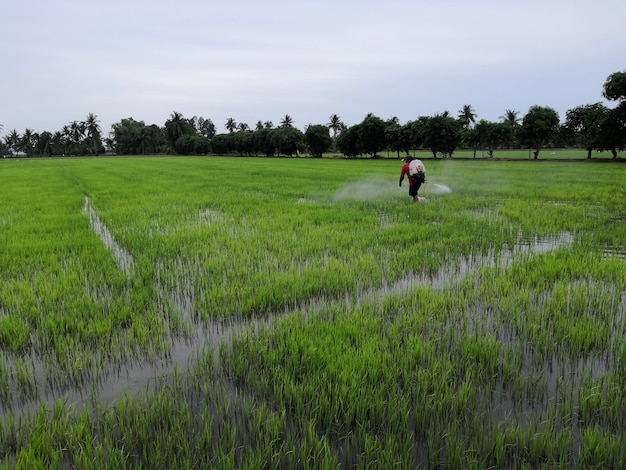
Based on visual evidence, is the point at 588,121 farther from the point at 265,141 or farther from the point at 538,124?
the point at 265,141

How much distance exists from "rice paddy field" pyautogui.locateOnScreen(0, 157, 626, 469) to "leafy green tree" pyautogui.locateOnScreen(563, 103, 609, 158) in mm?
41548

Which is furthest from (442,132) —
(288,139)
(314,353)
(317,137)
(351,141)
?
(314,353)

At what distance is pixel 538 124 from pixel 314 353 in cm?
5117

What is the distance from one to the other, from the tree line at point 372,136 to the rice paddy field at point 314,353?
42.1 meters

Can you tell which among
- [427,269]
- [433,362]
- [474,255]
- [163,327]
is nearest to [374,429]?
[433,362]

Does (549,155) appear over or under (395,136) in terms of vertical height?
under

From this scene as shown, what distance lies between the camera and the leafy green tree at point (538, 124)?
1763 inches

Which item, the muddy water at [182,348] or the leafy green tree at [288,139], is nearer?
the muddy water at [182,348]

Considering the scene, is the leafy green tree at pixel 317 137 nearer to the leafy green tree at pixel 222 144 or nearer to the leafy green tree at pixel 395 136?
the leafy green tree at pixel 395 136

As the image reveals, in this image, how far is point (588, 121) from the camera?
137 feet

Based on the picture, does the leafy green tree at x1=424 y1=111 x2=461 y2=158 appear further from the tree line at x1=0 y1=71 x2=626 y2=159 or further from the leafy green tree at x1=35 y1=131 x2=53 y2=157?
the leafy green tree at x1=35 y1=131 x2=53 y2=157

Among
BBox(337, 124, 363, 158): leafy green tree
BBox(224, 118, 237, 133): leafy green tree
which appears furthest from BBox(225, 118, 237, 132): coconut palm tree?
BBox(337, 124, 363, 158): leafy green tree

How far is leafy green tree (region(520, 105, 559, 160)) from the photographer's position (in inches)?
1763

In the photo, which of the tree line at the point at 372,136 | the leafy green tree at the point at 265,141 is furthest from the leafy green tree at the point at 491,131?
the leafy green tree at the point at 265,141
